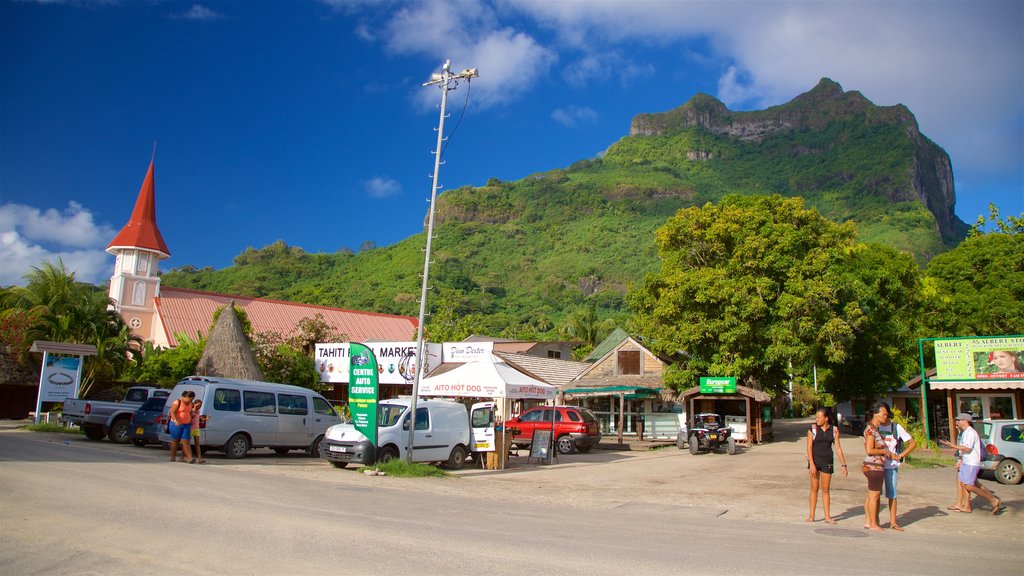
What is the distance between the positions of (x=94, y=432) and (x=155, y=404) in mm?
3462

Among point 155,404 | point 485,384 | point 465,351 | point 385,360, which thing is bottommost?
point 155,404

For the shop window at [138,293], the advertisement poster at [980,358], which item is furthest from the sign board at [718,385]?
the shop window at [138,293]

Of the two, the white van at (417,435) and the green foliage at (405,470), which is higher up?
the white van at (417,435)

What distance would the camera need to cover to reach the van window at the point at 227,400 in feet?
55.6

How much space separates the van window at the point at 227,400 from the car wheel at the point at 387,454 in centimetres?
416

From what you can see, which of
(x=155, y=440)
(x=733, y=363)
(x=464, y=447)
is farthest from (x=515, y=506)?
(x=733, y=363)

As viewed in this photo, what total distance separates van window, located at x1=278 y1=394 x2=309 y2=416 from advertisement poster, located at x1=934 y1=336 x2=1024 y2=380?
77.7ft

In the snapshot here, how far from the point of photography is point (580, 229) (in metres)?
153

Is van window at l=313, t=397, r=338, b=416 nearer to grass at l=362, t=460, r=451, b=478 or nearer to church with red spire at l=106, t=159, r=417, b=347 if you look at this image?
grass at l=362, t=460, r=451, b=478

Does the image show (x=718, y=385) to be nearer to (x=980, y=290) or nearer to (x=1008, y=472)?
(x=1008, y=472)

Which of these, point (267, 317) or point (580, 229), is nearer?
point (267, 317)

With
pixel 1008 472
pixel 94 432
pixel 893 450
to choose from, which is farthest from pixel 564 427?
pixel 893 450

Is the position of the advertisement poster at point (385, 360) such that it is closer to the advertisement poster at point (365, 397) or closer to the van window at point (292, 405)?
the van window at point (292, 405)

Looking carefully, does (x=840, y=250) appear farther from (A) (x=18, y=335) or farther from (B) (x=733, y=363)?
(A) (x=18, y=335)
